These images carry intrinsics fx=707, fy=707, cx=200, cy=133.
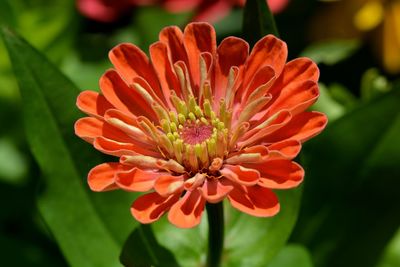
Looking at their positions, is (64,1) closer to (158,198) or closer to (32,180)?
(32,180)

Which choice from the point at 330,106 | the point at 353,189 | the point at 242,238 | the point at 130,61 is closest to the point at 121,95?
the point at 130,61

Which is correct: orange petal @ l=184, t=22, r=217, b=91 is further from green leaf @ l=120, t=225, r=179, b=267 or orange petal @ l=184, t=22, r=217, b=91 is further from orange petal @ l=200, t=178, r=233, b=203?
green leaf @ l=120, t=225, r=179, b=267

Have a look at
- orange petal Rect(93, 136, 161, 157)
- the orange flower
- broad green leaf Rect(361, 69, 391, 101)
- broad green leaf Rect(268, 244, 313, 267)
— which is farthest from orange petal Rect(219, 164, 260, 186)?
broad green leaf Rect(361, 69, 391, 101)

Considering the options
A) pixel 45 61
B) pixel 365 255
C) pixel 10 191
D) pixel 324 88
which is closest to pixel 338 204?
pixel 365 255

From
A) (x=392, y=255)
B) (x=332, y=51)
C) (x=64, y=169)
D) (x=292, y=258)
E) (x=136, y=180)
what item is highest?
(x=136, y=180)

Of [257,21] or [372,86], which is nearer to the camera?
[257,21]

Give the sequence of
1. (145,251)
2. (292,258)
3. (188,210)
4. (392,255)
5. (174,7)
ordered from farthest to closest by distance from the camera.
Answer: (174,7) → (392,255) → (292,258) → (145,251) → (188,210)

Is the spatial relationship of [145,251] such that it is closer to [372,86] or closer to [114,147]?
[114,147]
